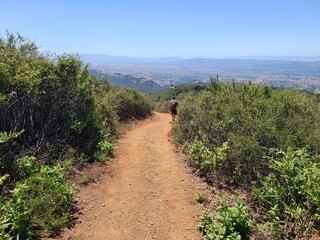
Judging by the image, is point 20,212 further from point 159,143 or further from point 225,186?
point 159,143

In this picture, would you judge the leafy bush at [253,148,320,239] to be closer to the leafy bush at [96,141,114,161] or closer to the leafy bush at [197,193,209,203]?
the leafy bush at [197,193,209,203]

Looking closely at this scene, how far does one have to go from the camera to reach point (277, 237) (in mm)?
5070

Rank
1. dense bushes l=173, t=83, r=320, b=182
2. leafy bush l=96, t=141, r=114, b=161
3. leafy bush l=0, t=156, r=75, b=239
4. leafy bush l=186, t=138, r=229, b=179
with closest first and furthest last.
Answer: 1. leafy bush l=0, t=156, r=75, b=239
2. dense bushes l=173, t=83, r=320, b=182
3. leafy bush l=186, t=138, r=229, b=179
4. leafy bush l=96, t=141, r=114, b=161

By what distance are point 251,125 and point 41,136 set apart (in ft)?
17.8

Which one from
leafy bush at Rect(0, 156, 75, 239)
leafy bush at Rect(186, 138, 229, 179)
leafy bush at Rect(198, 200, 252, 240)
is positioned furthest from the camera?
leafy bush at Rect(186, 138, 229, 179)

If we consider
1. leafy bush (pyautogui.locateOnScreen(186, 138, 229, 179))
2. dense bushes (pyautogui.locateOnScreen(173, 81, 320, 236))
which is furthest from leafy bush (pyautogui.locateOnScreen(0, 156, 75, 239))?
leafy bush (pyautogui.locateOnScreen(186, 138, 229, 179))

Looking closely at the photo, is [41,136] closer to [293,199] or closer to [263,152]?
[263,152]

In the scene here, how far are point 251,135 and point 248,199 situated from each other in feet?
5.62

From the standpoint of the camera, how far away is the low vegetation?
5.12 metres

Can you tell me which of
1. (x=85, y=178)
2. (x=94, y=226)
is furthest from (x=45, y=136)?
(x=94, y=226)

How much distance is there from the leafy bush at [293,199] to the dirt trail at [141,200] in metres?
1.36

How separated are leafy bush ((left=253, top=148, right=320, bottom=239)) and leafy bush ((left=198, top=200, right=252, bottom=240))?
1.29 ft

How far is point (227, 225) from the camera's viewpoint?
5113 mm

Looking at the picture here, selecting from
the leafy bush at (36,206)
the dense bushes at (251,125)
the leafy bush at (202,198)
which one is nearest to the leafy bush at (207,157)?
the dense bushes at (251,125)
